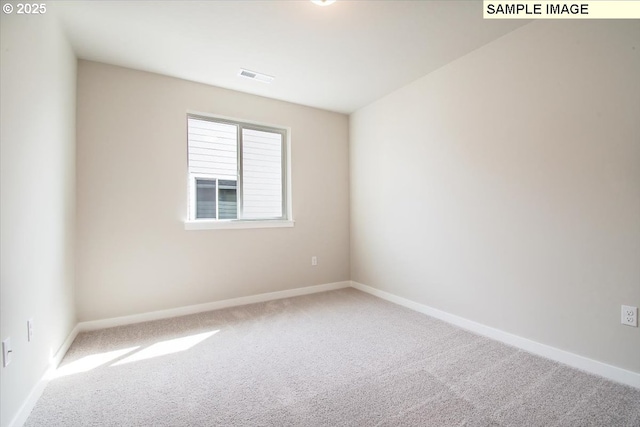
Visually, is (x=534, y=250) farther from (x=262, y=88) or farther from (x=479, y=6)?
(x=262, y=88)

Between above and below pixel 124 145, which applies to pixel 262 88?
above

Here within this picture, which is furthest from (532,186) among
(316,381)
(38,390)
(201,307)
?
(38,390)

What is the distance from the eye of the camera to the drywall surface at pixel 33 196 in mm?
1379

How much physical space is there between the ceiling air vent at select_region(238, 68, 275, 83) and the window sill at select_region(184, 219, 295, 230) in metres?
1.58

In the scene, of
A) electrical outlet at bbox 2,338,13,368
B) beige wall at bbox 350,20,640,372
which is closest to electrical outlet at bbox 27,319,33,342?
electrical outlet at bbox 2,338,13,368

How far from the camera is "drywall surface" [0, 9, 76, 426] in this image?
4.52 feet

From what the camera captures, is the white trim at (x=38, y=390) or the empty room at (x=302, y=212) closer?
the white trim at (x=38, y=390)

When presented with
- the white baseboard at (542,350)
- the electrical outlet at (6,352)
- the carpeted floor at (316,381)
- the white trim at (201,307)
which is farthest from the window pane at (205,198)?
the white baseboard at (542,350)

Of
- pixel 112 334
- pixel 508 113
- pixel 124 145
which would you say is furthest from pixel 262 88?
pixel 112 334

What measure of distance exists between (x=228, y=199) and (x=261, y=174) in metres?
0.53

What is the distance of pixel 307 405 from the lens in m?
1.57

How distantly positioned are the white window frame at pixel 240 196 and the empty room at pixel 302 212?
2 cm

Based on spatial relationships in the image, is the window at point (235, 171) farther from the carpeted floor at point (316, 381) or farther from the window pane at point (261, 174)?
the carpeted floor at point (316, 381)

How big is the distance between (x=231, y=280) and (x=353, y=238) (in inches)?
69.1
